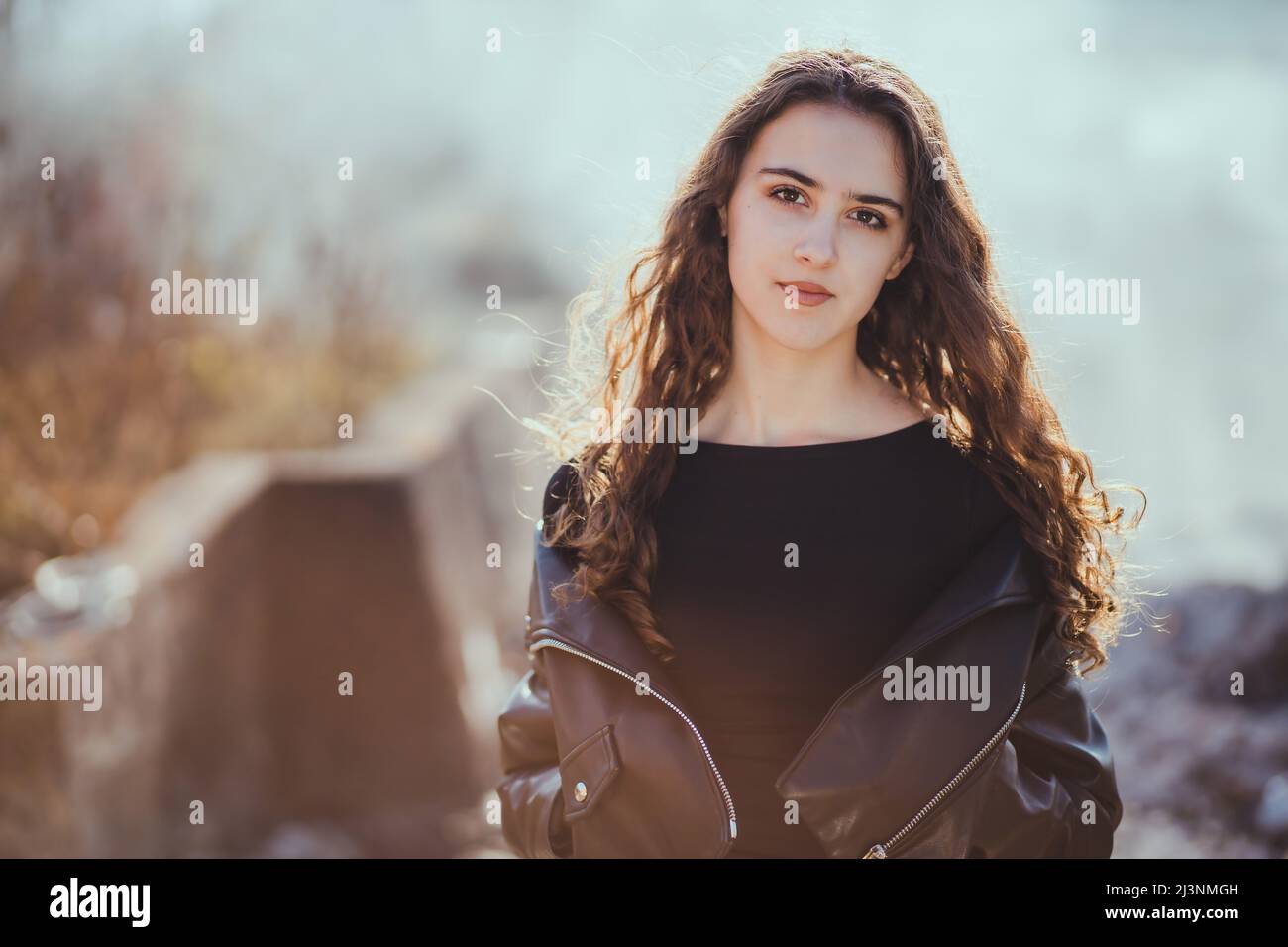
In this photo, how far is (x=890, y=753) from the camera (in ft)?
5.47

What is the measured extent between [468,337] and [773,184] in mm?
5686

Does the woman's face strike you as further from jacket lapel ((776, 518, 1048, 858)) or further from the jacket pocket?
the jacket pocket

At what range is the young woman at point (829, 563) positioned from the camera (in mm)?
1700

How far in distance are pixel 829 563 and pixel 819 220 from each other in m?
0.58

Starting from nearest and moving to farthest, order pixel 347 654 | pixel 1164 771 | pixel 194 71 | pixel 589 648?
pixel 589 648 < pixel 1164 771 < pixel 347 654 < pixel 194 71

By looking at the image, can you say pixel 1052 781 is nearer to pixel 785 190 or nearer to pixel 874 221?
pixel 874 221

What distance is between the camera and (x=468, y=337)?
7367 millimetres

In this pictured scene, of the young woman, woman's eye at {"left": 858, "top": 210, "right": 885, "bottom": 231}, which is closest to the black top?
the young woman

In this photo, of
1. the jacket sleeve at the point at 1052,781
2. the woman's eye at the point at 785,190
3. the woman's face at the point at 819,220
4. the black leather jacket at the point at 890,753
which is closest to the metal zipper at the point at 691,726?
the black leather jacket at the point at 890,753

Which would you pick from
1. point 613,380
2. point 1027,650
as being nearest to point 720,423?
point 613,380

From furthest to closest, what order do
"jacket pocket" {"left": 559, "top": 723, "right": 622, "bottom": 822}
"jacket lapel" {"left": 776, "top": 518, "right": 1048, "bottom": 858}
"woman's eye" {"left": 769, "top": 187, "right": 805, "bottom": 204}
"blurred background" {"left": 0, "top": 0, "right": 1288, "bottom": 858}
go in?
"blurred background" {"left": 0, "top": 0, "right": 1288, "bottom": 858}
"woman's eye" {"left": 769, "top": 187, "right": 805, "bottom": 204}
"jacket pocket" {"left": 559, "top": 723, "right": 622, "bottom": 822}
"jacket lapel" {"left": 776, "top": 518, "right": 1048, "bottom": 858}

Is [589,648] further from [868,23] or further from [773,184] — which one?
[868,23]

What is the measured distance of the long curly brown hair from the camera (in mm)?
1883

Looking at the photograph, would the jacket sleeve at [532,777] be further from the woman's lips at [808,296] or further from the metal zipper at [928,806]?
the woman's lips at [808,296]
